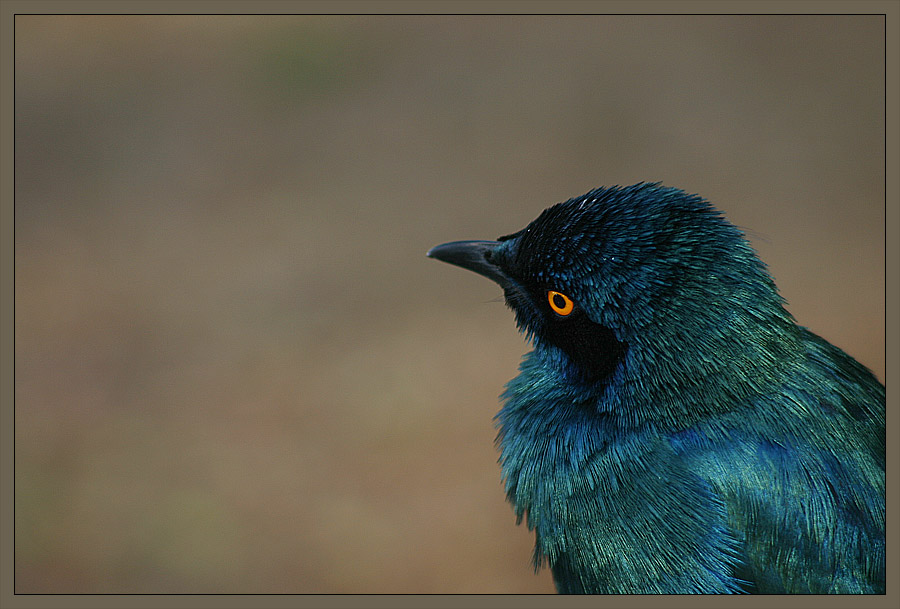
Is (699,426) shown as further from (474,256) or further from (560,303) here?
(474,256)

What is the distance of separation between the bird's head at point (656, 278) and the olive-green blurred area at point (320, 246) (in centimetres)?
396

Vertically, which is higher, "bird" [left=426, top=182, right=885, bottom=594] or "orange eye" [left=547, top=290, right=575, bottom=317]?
"orange eye" [left=547, top=290, right=575, bottom=317]

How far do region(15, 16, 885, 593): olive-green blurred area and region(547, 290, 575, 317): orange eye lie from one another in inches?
150

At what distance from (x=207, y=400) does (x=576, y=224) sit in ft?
19.3

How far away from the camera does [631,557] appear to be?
3877mm

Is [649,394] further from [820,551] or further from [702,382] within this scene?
[820,551]

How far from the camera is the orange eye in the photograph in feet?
13.2

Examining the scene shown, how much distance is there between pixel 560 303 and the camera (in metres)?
4.07

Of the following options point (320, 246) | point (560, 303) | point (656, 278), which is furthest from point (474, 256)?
point (320, 246)

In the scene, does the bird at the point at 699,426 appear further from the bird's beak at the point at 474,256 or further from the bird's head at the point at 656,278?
the bird's beak at the point at 474,256

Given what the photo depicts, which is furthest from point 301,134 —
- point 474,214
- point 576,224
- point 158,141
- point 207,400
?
point 576,224

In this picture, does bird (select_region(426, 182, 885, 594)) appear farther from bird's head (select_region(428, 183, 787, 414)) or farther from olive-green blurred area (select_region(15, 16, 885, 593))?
olive-green blurred area (select_region(15, 16, 885, 593))

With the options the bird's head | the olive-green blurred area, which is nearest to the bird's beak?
the bird's head

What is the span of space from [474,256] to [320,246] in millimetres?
6023
